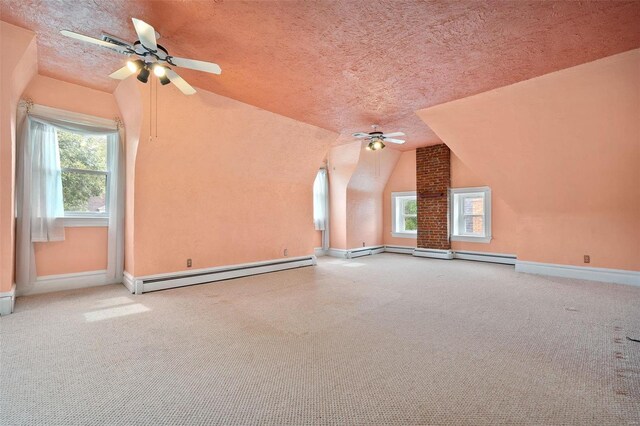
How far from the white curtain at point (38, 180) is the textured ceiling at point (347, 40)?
23.9 inches

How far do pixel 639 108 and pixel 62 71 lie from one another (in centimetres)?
756

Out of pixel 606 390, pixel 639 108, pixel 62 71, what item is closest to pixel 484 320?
pixel 606 390

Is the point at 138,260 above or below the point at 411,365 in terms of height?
above

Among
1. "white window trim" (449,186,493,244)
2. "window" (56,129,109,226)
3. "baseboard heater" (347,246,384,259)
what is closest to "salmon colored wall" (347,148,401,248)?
"baseboard heater" (347,246,384,259)

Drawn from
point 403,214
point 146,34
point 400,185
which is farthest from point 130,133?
point 403,214

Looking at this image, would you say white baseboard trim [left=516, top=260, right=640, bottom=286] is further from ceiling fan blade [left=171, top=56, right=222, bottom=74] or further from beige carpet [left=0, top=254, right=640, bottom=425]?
ceiling fan blade [left=171, top=56, right=222, bottom=74]

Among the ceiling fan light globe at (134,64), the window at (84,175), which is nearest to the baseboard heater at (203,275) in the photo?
the window at (84,175)

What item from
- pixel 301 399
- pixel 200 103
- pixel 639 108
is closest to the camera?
pixel 301 399

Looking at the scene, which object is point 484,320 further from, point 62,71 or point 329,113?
point 62,71

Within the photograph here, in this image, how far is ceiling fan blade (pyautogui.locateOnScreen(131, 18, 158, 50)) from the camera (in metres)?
2.28

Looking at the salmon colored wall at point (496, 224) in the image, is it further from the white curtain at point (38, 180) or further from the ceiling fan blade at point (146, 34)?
the white curtain at point (38, 180)

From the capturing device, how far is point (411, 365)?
2.28 metres

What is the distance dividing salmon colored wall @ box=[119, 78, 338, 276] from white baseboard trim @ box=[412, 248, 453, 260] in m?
3.40

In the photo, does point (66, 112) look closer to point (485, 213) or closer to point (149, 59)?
point (149, 59)
